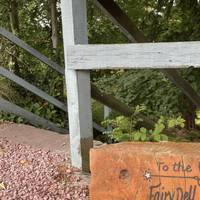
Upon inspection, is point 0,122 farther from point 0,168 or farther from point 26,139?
point 0,168

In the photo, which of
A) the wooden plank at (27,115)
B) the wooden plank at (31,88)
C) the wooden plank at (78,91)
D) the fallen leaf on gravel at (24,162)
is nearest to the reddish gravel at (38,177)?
the fallen leaf on gravel at (24,162)

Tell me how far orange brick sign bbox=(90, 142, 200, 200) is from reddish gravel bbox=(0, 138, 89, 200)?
570mm

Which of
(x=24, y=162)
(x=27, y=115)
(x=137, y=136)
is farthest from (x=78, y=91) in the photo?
(x=27, y=115)

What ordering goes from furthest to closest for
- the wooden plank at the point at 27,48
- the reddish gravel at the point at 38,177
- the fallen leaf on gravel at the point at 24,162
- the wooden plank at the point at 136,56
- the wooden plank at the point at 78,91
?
the wooden plank at the point at 27,48, the fallen leaf on gravel at the point at 24,162, the wooden plank at the point at 78,91, the reddish gravel at the point at 38,177, the wooden plank at the point at 136,56

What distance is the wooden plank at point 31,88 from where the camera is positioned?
593 cm

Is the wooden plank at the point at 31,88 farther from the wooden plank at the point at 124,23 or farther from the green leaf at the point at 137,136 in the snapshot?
the green leaf at the point at 137,136

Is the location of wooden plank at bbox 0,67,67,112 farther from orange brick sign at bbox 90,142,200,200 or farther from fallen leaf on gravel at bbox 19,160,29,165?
orange brick sign at bbox 90,142,200,200

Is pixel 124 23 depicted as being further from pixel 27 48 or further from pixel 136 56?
pixel 136 56

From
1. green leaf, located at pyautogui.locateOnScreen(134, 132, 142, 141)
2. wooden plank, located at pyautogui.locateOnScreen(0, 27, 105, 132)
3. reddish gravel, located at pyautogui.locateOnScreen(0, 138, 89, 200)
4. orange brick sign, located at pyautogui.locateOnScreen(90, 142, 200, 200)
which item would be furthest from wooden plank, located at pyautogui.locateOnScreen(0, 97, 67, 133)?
orange brick sign, located at pyautogui.locateOnScreen(90, 142, 200, 200)

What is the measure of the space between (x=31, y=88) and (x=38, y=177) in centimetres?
222

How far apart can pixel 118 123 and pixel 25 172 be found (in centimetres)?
89

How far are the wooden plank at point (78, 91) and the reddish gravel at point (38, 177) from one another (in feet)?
0.65

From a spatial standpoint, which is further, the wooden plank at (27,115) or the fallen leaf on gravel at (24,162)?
the wooden plank at (27,115)

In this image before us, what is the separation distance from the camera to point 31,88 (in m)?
6.16
